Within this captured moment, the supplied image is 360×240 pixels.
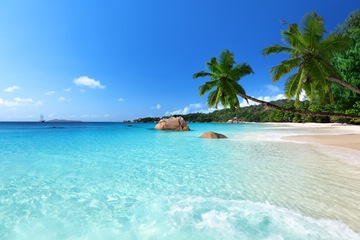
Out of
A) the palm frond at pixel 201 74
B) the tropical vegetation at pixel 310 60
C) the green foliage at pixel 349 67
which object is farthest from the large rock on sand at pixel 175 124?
the tropical vegetation at pixel 310 60

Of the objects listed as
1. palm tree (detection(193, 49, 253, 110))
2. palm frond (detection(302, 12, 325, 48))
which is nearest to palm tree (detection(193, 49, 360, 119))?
palm tree (detection(193, 49, 253, 110))

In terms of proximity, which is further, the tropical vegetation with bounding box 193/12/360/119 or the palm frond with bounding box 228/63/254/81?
the palm frond with bounding box 228/63/254/81

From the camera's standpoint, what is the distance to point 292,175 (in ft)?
26.1

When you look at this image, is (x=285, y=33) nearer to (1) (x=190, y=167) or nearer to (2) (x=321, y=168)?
(2) (x=321, y=168)

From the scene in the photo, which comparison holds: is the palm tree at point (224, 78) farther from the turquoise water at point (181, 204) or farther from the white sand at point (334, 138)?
the white sand at point (334, 138)

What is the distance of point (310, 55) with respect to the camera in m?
8.74

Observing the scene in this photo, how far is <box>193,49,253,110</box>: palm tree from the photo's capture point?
1242 cm

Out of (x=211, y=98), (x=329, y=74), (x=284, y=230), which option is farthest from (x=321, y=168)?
(x=211, y=98)

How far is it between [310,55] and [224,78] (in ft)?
16.6

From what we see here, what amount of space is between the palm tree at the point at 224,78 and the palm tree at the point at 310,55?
2967mm

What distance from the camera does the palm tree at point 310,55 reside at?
26.9ft

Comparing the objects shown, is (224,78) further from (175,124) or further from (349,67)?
(175,124)

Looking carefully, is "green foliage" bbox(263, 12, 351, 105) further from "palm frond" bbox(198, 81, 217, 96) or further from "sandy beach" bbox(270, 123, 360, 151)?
"sandy beach" bbox(270, 123, 360, 151)

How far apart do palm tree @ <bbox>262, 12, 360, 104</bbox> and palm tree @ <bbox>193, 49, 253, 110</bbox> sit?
2967 mm
